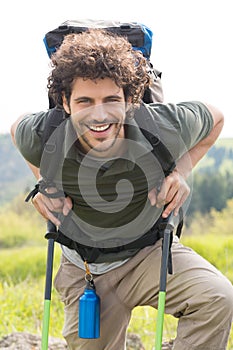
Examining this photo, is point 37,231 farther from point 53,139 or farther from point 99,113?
point 99,113

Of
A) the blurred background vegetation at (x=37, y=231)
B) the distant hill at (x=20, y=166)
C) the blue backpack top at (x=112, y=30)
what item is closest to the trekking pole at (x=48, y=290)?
the blue backpack top at (x=112, y=30)

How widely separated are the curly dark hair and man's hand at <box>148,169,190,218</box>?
0.44 meters

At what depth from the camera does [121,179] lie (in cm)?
434

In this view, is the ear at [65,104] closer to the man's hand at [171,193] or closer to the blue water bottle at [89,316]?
the man's hand at [171,193]

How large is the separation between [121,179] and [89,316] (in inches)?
30.1

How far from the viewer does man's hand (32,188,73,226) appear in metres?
4.53

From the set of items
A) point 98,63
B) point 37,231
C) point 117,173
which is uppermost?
point 98,63

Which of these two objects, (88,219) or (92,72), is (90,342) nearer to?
(88,219)

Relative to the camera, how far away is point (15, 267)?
9.20 meters

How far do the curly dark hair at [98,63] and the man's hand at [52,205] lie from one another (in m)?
0.51

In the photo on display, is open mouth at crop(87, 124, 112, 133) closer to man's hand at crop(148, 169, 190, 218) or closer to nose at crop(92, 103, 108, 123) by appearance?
nose at crop(92, 103, 108, 123)

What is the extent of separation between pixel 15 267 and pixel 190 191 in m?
4.96

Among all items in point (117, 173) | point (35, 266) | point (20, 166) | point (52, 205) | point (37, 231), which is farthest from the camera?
point (20, 166)

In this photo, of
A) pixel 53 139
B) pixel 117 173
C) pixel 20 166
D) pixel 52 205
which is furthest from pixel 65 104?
pixel 20 166
